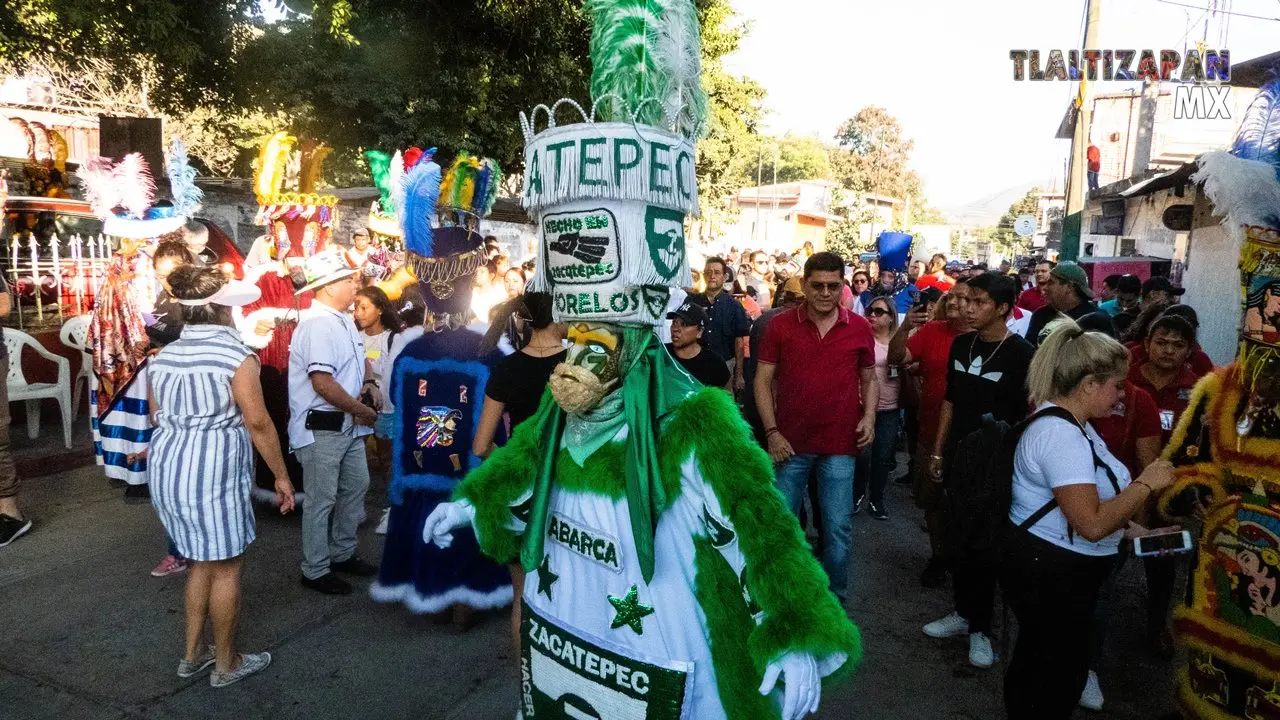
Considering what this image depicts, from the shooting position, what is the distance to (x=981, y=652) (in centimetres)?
397

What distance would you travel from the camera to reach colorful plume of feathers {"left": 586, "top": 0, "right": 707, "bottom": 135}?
2.19 meters

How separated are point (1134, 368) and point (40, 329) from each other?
9.23 m

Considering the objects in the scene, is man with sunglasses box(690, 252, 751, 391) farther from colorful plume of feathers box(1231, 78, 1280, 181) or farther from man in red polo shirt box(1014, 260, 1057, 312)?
colorful plume of feathers box(1231, 78, 1280, 181)

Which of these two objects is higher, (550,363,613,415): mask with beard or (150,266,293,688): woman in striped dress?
(550,363,613,415): mask with beard

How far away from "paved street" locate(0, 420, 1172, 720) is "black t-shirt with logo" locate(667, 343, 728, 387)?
1.61m

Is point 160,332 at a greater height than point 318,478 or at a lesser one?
greater

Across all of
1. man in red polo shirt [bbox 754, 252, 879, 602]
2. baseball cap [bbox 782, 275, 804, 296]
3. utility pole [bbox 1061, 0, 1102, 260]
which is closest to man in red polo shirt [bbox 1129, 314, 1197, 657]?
man in red polo shirt [bbox 754, 252, 879, 602]

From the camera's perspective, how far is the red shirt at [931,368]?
4953 mm

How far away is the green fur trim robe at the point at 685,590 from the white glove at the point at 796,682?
3cm

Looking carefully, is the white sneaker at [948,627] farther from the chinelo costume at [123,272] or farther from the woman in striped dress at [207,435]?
the chinelo costume at [123,272]

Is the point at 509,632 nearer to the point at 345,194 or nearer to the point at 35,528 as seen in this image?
the point at 35,528

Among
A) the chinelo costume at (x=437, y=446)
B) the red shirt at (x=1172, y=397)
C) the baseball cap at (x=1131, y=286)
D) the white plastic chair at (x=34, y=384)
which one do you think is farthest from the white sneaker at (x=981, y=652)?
the white plastic chair at (x=34, y=384)

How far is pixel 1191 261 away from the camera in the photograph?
10.5m

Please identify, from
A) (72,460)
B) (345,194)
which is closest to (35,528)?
(72,460)
